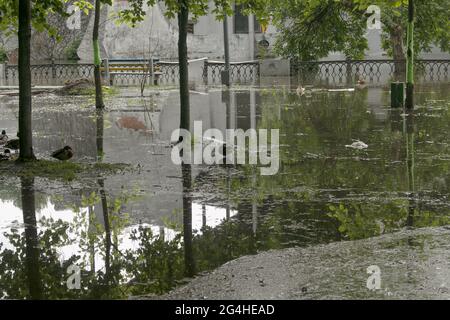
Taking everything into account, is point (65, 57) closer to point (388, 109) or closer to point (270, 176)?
point (388, 109)

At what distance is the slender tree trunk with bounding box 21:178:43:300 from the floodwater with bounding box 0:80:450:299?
15 millimetres

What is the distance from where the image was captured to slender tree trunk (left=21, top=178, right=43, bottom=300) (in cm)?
693

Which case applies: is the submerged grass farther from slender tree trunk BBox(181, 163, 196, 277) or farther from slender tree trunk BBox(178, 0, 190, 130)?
slender tree trunk BBox(178, 0, 190, 130)

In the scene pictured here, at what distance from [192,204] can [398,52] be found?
2874 cm

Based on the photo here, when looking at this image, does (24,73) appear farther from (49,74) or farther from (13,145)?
(49,74)

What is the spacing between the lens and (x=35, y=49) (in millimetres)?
48531

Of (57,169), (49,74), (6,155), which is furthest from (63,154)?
(49,74)

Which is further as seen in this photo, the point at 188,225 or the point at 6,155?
the point at 6,155

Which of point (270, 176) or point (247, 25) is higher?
point (247, 25)

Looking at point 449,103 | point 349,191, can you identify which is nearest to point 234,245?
point 349,191

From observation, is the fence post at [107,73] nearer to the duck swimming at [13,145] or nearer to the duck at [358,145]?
the duck swimming at [13,145]

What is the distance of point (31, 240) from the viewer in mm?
8398

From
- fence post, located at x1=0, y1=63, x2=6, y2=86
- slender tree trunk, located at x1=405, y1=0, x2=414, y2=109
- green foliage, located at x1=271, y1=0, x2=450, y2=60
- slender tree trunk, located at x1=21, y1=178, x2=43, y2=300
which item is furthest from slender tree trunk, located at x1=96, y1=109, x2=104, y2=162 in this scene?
fence post, located at x1=0, y1=63, x2=6, y2=86

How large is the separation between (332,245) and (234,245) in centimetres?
102
